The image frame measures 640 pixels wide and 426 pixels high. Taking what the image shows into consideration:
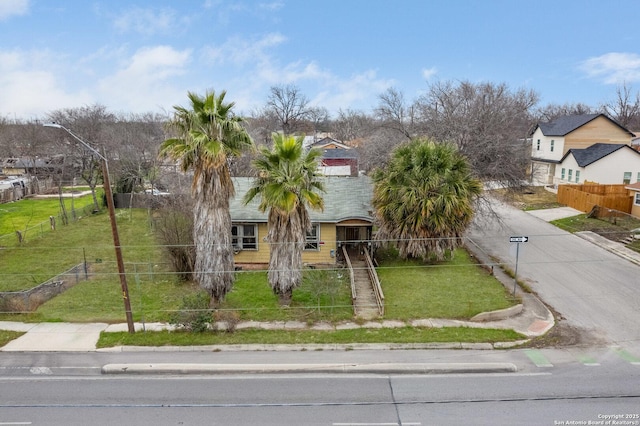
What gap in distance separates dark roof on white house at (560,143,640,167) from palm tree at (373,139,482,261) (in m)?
22.9

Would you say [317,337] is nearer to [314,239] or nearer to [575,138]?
[314,239]

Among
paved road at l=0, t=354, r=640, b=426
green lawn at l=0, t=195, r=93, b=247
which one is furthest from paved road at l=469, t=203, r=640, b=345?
green lawn at l=0, t=195, r=93, b=247

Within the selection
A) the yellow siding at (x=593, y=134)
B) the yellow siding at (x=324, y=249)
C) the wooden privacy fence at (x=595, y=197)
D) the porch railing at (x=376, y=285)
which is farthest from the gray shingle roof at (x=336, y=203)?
the yellow siding at (x=593, y=134)

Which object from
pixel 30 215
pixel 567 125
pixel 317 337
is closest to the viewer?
pixel 317 337

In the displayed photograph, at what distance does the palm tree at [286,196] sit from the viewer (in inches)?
558

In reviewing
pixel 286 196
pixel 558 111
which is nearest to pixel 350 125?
pixel 558 111

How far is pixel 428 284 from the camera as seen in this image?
18031 millimetres

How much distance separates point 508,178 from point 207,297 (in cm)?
2047

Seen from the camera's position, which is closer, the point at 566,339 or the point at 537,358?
the point at 537,358

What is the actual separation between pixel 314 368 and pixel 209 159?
7535 millimetres

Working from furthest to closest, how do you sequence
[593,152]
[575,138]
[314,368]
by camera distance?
[575,138] → [593,152] → [314,368]

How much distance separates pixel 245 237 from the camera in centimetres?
2038

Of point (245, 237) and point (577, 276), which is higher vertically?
point (245, 237)

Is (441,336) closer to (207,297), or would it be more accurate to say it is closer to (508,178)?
(207,297)
